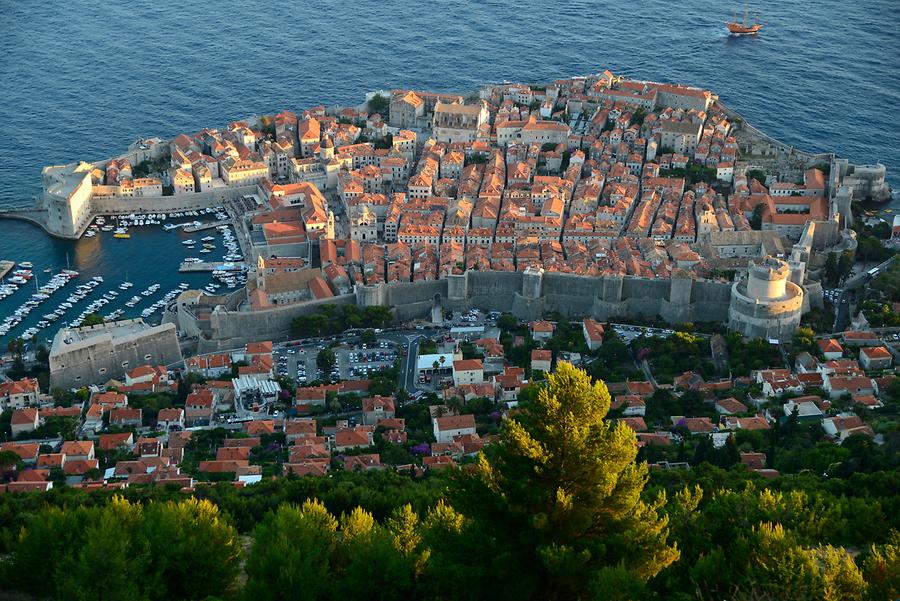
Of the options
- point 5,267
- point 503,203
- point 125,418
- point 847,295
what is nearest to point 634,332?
point 847,295

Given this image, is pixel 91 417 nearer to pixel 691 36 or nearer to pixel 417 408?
pixel 417 408

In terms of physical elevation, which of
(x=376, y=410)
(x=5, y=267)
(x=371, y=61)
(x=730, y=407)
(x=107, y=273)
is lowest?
(x=107, y=273)

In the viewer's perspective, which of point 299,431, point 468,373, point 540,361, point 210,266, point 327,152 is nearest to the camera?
point 299,431

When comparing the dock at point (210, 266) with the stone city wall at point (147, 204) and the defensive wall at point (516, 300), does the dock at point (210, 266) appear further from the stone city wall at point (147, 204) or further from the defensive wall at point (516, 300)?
the stone city wall at point (147, 204)

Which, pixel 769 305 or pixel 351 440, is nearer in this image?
pixel 351 440

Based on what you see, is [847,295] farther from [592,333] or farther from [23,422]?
[23,422]

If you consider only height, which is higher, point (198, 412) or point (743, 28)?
point (743, 28)

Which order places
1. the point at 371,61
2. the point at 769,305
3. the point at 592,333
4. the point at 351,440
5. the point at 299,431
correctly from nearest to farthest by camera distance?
the point at 351,440 < the point at 299,431 < the point at 769,305 < the point at 592,333 < the point at 371,61

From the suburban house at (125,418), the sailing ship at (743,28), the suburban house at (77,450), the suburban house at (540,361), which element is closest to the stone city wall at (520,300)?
the suburban house at (540,361)
